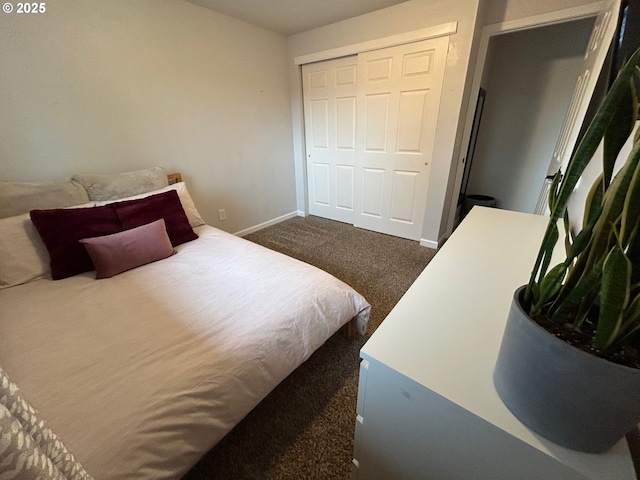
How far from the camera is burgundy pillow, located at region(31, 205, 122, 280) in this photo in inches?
52.7

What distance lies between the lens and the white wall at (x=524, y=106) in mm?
2668

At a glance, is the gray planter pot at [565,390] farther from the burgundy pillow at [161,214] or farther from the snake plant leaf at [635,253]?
the burgundy pillow at [161,214]

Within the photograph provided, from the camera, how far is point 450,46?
6.92 ft

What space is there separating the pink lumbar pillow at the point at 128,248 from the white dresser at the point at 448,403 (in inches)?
55.6

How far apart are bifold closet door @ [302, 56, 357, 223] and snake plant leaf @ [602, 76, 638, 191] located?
2765 millimetres

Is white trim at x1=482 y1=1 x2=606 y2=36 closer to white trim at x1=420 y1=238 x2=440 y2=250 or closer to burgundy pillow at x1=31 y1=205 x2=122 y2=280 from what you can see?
white trim at x1=420 y1=238 x2=440 y2=250

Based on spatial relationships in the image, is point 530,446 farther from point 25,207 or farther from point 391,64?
point 391,64

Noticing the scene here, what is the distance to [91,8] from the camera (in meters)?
1.71

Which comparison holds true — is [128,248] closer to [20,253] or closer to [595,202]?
[20,253]

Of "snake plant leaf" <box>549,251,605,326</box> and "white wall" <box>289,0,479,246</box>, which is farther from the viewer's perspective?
"white wall" <box>289,0,479,246</box>

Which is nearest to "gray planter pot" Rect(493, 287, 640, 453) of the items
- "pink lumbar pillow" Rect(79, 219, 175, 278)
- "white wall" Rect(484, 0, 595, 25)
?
"pink lumbar pillow" Rect(79, 219, 175, 278)

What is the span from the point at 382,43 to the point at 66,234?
2911 millimetres

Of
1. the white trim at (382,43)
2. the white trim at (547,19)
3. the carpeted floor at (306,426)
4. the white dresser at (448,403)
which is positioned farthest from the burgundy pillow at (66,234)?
the white trim at (547,19)

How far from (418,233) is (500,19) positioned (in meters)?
1.96
